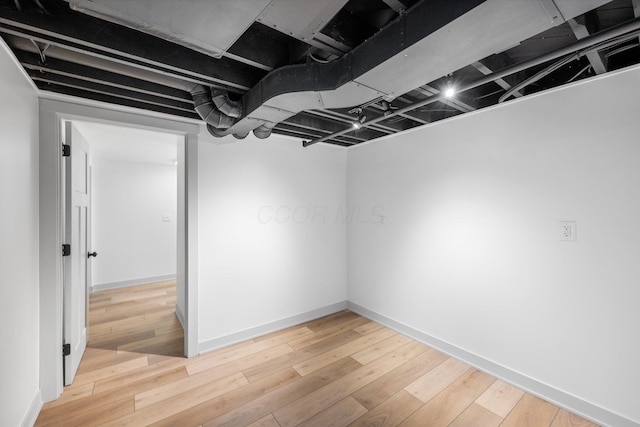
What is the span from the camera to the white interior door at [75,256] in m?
2.23

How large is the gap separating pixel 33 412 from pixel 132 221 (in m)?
3.92

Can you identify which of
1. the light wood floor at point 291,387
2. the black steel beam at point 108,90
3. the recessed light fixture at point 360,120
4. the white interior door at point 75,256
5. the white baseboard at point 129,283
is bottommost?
the light wood floor at point 291,387

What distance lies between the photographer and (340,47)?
5.12 feet

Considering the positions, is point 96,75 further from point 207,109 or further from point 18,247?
point 18,247

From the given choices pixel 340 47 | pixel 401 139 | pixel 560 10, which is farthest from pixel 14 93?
pixel 401 139

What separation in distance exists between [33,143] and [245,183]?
162 cm

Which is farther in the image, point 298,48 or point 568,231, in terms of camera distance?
point 568,231

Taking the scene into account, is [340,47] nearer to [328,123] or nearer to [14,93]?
[328,123]

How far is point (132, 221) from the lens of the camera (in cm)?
519

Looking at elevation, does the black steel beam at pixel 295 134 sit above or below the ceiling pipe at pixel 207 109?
above

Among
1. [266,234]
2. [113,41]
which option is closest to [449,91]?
[113,41]

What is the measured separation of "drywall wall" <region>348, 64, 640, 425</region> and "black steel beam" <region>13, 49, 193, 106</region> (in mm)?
2375

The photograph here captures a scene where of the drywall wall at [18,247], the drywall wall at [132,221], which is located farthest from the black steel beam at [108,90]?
the drywall wall at [132,221]

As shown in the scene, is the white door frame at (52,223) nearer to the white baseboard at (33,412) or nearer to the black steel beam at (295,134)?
the white baseboard at (33,412)
